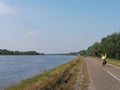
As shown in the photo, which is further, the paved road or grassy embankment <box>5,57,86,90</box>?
the paved road

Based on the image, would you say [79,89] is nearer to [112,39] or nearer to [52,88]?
[52,88]

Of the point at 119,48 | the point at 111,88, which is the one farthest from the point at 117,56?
the point at 111,88

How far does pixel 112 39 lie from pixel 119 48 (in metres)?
10.0

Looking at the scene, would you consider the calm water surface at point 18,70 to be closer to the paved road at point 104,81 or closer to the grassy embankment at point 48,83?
the grassy embankment at point 48,83

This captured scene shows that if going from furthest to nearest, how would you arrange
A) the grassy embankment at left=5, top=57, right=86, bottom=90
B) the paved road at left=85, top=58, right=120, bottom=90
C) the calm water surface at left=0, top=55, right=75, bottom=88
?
the calm water surface at left=0, top=55, right=75, bottom=88 → the paved road at left=85, top=58, right=120, bottom=90 → the grassy embankment at left=5, top=57, right=86, bottom=90

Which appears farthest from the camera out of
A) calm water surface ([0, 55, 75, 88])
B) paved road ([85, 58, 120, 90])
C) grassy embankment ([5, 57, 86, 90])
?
calm water surface ([0, 55, 75, 88])

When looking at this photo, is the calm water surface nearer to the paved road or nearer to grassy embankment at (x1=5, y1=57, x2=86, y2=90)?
grassy embankment at (x1=5, y1=57, x2=86, y2=90)

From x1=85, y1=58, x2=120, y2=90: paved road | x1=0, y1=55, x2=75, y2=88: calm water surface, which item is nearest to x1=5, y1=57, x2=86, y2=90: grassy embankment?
x1=85, y1=58, x2=120, y2=90: paved road

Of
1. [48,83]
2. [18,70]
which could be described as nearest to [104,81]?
[48,83]

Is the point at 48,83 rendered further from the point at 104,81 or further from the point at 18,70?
the point at 18,70

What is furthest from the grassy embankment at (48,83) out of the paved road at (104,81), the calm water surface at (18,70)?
the calm water surface at (18,70)

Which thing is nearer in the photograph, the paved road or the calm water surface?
the paved road

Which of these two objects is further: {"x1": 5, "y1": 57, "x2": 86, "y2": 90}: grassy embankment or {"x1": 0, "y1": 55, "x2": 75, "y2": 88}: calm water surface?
{"x1": 0, "y1": 55, "x2": 75, "y2": 88}: calm water surface

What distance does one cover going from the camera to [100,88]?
1766 centimetres
